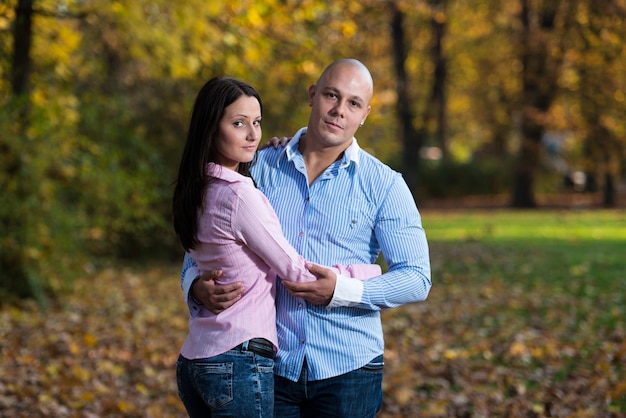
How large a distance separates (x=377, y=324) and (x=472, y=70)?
3325 cm

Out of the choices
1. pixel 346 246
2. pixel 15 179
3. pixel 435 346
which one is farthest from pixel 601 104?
pixel 346 246

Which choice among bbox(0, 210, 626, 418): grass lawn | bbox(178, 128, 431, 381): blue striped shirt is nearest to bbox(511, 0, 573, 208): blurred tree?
bbox(0, 210, 626, 418): grass lawn

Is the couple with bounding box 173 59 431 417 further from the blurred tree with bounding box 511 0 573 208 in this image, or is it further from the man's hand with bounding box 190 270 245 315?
the blurred tree with bounding box 511 0 573 208

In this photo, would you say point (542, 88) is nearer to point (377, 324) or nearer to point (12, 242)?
point (12, 242)

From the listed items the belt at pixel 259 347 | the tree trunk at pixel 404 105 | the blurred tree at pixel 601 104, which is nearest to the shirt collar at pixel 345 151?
the belt at pixel 259 347

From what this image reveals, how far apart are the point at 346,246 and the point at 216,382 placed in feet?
2.07

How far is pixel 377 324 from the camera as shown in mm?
3352

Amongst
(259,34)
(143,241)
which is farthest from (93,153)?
(143,241)

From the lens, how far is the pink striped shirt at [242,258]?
307 cm

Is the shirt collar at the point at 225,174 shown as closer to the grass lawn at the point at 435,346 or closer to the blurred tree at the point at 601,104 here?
the grass lawn at the point at 435,346

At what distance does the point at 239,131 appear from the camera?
317 cm

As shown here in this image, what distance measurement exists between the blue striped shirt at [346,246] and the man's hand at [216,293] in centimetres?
20

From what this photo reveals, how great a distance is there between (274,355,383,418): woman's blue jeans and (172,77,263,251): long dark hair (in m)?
0.57

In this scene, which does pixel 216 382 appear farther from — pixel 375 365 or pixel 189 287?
pixel 375 365
